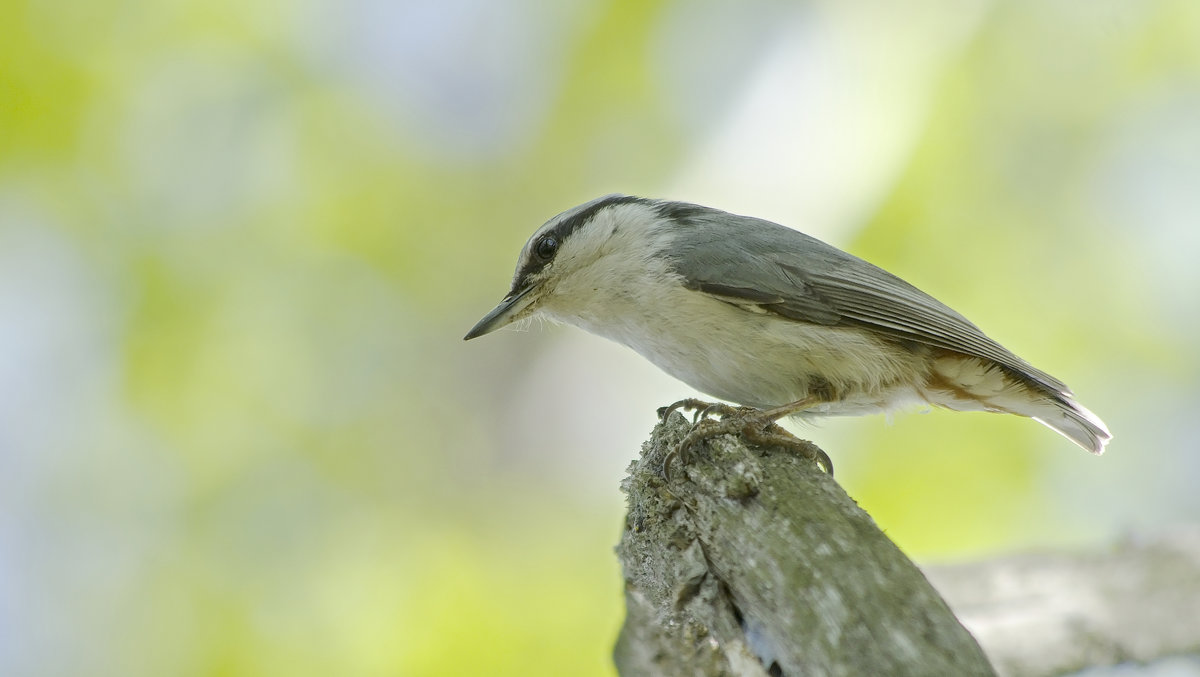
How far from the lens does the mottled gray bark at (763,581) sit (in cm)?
166

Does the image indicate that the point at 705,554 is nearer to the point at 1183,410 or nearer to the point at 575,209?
the point at 575,209

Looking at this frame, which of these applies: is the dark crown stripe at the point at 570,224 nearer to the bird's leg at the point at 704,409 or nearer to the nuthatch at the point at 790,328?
the nuthatch at the point at 790,328

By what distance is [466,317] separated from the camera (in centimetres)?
550

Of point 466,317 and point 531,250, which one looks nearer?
point 531,250

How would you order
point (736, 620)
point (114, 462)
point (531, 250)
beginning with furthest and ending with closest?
point (114, 462) < point (531, 250) < point (736, 620)

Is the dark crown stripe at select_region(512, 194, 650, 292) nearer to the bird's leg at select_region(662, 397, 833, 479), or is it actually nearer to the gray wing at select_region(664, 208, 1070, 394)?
the gray wing at select_region(664, 208, 1070, 394)

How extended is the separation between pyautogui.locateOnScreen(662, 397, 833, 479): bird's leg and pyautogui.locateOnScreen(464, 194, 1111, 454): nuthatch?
0.21 ft

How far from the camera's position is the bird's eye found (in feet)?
12.1

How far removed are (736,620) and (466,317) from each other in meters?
3.73

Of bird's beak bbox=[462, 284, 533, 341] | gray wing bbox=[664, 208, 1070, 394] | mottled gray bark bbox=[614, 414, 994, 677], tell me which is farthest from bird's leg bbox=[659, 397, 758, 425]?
bird's beak bbox=[462, 284, 533, 341]

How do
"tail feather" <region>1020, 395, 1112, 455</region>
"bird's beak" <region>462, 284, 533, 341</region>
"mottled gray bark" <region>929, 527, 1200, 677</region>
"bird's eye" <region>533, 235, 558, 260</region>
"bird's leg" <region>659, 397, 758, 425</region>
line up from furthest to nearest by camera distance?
1. "bird's eye" <region>533, 235, 558, 260</region>
2. "bird's beak" <region>462, 284, 533, 341</region>
3. "mottled gray bark" <region>929, 527, 1200, 677</region>
4. "tail feather" <region>1020, 395, 1112, 455</region>
5. "bird's leg" <region>659, 397, 758, 425</region>

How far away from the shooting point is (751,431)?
8.57 feet

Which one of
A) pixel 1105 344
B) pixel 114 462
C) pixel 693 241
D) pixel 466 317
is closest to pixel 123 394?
pixel 114 462

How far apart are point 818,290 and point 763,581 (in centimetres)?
157
